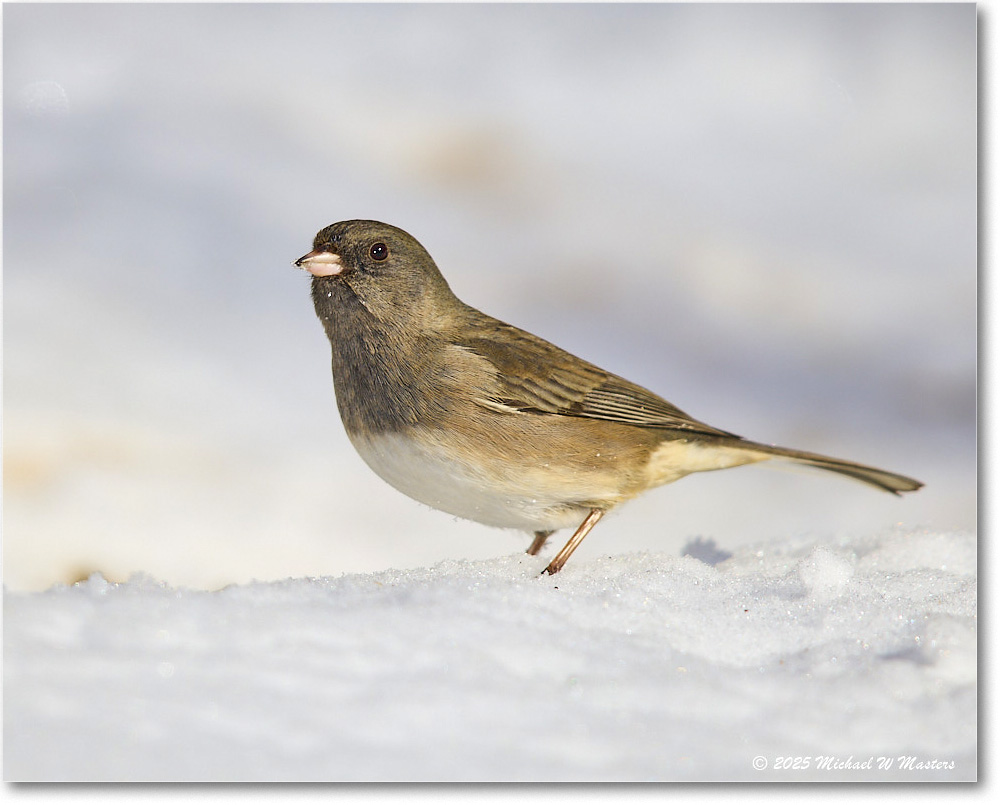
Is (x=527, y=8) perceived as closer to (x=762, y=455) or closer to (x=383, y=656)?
(x=762, y=455)

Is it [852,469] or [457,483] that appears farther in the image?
[852,469]

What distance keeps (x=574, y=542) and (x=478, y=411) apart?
0.59 metres

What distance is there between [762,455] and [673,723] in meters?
1.54

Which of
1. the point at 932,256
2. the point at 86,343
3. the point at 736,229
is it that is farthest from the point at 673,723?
the point at 86,343

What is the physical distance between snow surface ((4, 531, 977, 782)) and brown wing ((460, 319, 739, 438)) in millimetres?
756

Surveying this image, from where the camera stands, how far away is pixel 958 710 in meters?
2.21

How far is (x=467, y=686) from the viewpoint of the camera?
2115 mm

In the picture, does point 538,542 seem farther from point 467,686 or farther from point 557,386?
point 467,686

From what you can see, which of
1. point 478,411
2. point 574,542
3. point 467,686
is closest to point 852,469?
point 574,542
